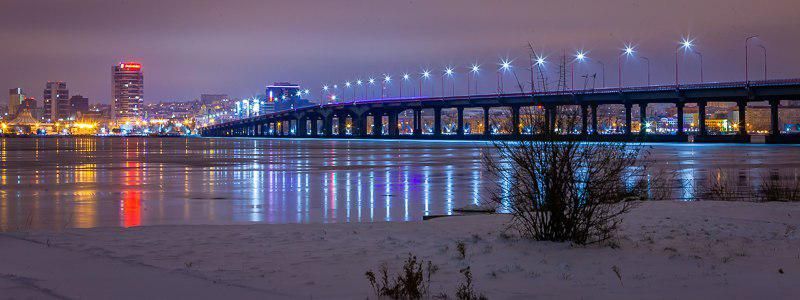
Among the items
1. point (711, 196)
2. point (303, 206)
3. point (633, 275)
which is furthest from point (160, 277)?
point (711, 196)

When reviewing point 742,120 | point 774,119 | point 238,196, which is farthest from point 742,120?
point 238,196

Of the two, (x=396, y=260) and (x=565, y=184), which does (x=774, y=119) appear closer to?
(x=565, y=184)

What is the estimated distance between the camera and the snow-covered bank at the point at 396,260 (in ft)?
29.7

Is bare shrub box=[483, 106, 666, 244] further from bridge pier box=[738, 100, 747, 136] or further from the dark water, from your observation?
bridge pier box=[738, 100, 747, 136]

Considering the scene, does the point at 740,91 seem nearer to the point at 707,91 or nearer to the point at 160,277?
the point at 707,91

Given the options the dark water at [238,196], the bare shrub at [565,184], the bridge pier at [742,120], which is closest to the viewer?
the bare shrub at [565,184]

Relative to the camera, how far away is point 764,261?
415 inches

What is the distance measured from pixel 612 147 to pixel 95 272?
7845 millimetres

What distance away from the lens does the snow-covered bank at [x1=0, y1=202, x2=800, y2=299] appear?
29.7ft

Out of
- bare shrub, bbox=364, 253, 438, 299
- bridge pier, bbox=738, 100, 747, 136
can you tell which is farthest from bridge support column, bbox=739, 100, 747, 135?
bare shrub, bbox=364, 253, 438, 299

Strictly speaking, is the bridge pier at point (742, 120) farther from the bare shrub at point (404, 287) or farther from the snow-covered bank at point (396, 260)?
the bare shrub at point (404, 287)

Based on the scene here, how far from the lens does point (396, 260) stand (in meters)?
11.1

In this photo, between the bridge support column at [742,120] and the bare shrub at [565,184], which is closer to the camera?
the bare shrub at [565,184]

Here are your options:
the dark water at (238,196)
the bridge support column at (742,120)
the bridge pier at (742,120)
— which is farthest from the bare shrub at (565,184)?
the bridge support column at (742,120)
